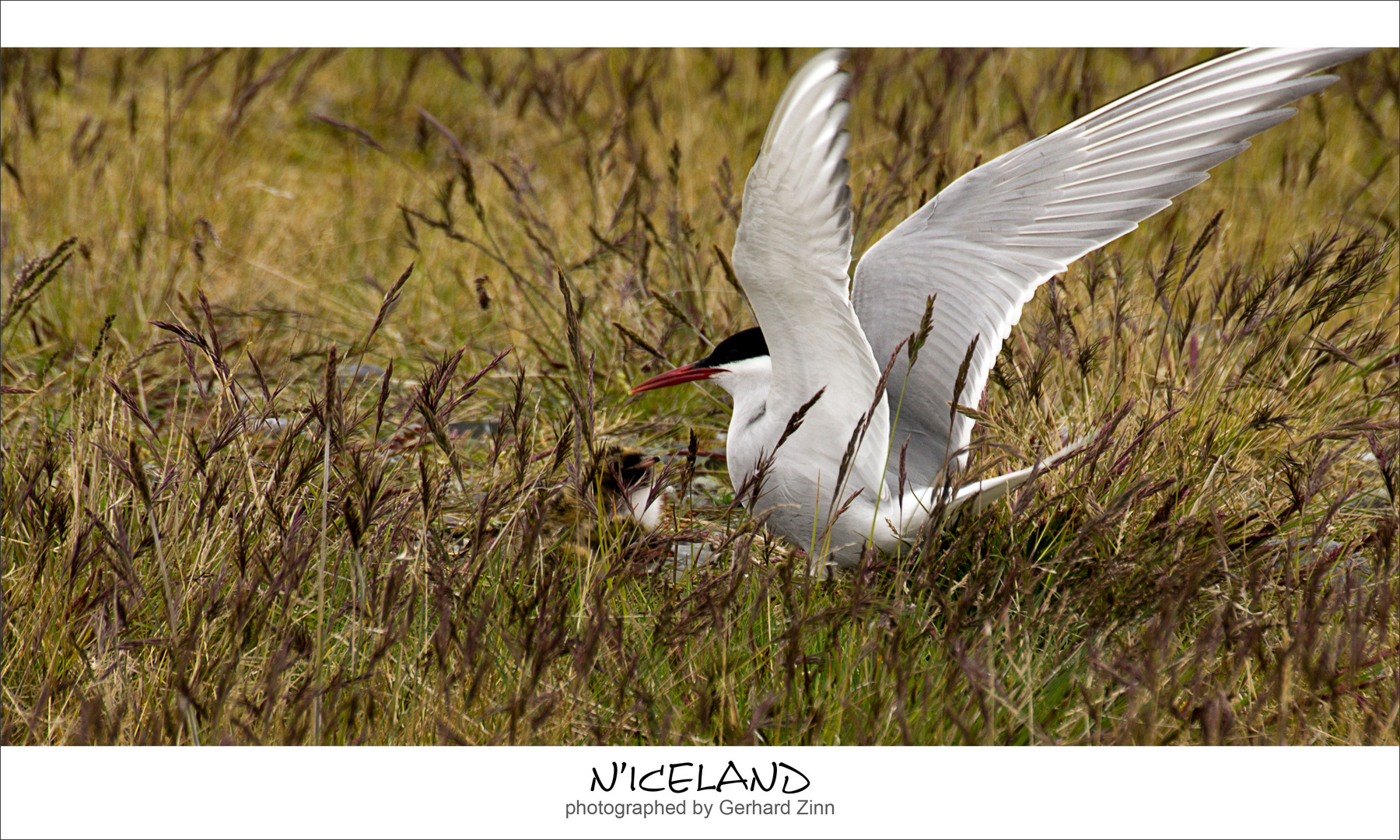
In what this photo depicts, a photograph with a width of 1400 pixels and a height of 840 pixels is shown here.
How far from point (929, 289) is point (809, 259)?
2.75 ft

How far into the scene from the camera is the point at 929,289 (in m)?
2.91

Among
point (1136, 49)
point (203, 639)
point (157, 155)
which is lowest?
point (203, 639)

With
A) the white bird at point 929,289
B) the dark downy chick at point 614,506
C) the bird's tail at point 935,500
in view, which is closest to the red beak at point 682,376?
the white bird at point 929,289

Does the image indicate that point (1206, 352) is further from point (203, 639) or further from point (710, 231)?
point (203, 639)

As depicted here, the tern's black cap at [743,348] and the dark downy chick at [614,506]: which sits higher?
the tern's black cap at [743,348]

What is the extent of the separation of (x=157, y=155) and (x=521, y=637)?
4.35m

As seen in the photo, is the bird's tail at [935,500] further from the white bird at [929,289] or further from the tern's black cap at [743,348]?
the tern's black cap at [743,348]

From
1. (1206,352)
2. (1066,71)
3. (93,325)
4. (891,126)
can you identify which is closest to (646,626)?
(1206,352)

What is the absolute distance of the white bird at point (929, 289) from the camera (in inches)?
92.0

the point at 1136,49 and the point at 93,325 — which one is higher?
the point at 1136,49

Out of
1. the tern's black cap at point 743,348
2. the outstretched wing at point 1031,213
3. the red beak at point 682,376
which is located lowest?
the red beak at point 682,376

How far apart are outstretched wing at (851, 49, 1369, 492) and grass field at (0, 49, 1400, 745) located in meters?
0.13

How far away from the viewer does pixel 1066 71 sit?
536 centimetres

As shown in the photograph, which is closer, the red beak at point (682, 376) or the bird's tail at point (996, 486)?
the bird's tail at point (996, 486)
